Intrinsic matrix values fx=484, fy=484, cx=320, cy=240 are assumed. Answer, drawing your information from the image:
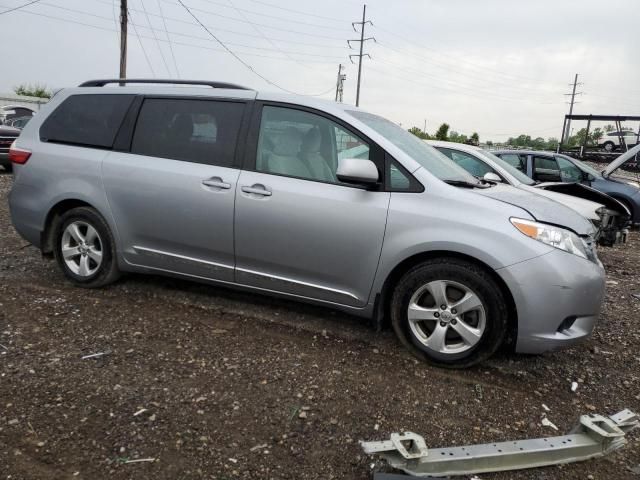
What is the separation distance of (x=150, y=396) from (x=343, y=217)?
1.59m

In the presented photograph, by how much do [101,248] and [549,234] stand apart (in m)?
3.46

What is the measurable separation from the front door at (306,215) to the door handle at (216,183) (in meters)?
0.10

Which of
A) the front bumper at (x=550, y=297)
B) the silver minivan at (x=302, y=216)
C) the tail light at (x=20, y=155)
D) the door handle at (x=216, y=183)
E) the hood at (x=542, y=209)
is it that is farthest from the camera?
the tail light at (x=20, y=155)

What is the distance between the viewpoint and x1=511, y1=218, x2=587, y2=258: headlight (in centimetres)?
291

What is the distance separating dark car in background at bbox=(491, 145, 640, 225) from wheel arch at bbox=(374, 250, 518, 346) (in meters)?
6.32

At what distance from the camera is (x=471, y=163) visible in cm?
680

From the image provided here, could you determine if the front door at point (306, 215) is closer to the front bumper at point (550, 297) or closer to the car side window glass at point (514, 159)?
the front bumper at point (550, 297)

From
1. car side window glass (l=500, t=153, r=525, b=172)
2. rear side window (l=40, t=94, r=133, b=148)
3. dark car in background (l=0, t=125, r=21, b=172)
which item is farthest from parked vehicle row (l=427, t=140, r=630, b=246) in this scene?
dark car in background (l=0, t=125, r=21, b=172)

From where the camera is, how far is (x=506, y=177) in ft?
21.2

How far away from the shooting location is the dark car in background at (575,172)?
8.73 metres

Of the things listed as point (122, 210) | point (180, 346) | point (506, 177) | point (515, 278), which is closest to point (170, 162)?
point (122, 210)

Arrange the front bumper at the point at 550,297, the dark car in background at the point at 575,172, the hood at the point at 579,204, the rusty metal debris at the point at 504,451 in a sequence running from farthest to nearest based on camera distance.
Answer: the dark car in background at the point at 575,172, the hood at the point at 579,204, the front bumper at the point at 550,297, the rusty metal debris at the point at 504,451

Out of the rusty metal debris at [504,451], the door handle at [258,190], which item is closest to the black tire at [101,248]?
the door handle at [258,190]

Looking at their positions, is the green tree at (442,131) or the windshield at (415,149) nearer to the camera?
the windshield at (415,149)
